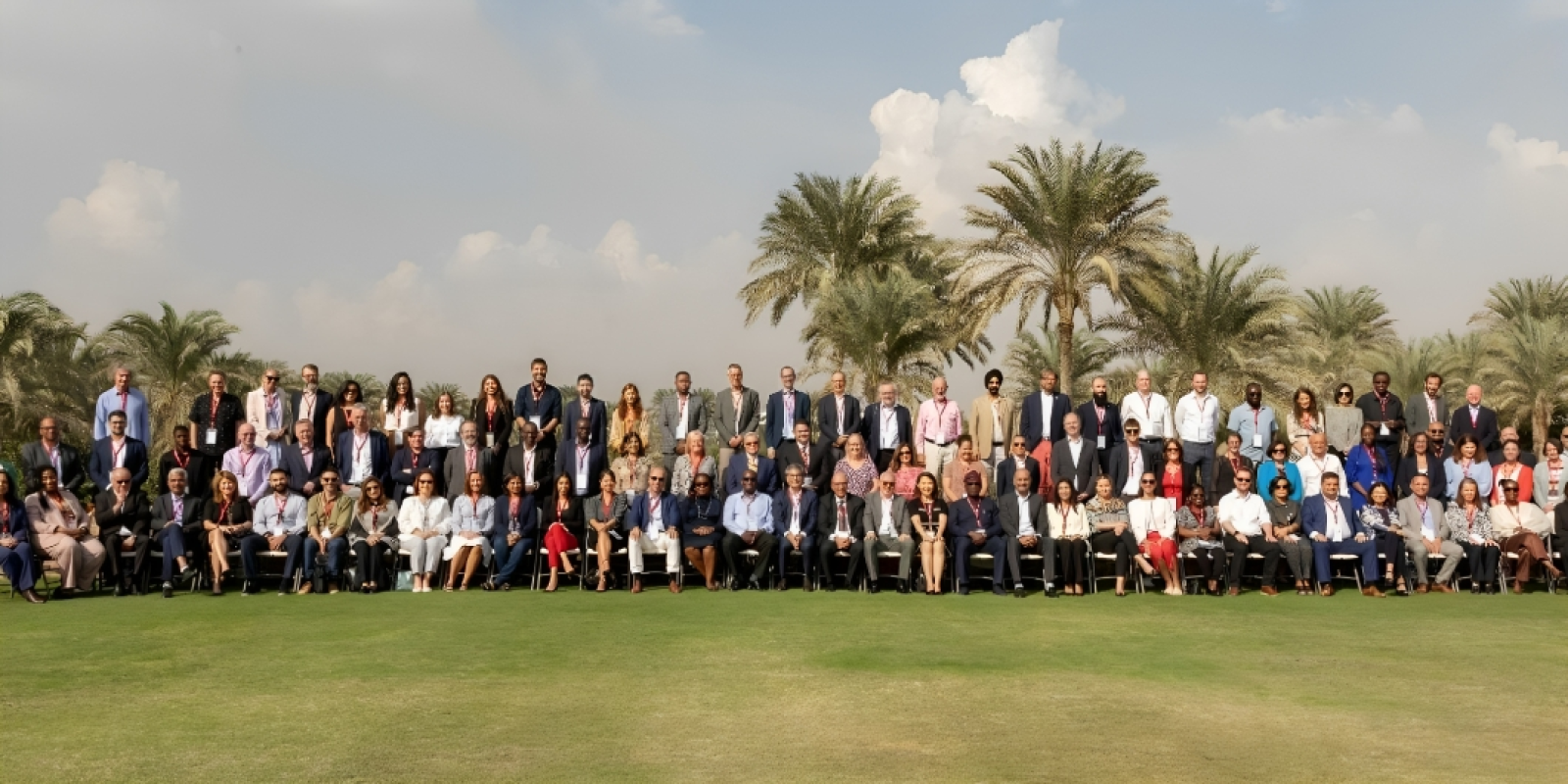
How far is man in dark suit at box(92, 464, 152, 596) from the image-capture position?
11930mm

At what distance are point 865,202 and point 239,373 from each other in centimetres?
1488

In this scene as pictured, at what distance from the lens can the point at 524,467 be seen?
→ 1325 centimetres

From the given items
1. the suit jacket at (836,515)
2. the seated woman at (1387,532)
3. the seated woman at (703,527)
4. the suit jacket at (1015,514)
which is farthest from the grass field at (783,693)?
the suit jacket at (836,515)

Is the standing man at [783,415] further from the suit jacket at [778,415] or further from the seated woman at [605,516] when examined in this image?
the seated woman at [605,516]

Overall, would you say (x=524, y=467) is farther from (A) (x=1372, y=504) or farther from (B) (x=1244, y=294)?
(B) (x=1244, y=294)

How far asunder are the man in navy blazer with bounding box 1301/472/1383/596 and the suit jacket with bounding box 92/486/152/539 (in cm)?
1057

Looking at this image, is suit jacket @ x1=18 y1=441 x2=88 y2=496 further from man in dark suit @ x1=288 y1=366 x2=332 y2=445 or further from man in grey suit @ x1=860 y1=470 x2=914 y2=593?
man in grey suit @ x1=860 y1=470 x2=914 y2=593

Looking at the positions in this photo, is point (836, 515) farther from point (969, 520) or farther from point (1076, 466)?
point (1076, 466)

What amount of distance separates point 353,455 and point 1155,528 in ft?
25.3

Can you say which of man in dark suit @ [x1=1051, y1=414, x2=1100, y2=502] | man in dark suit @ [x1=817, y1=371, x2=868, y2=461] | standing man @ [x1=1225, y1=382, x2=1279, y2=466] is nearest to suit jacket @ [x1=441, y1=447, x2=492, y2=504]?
man in dark suit @ [x1=817, y1=371, x2=868, y2=461]

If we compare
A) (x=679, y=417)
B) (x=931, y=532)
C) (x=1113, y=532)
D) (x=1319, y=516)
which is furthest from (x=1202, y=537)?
(x=679, y=417)

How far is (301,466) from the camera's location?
13078 mm

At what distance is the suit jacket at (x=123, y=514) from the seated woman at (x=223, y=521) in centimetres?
52

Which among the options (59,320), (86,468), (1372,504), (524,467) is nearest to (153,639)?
(524,467)
